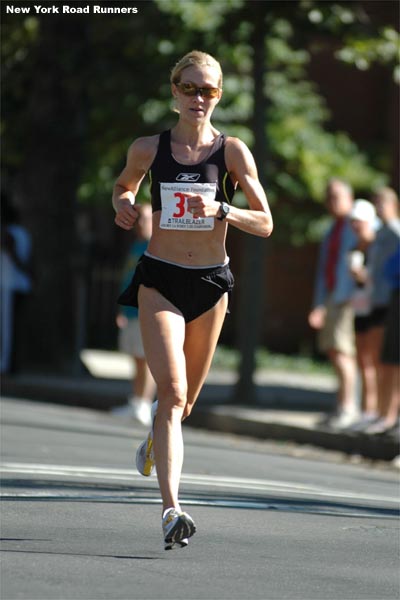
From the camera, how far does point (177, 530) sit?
606 cm

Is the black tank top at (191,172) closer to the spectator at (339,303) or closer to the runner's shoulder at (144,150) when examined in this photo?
the runner's shoulder at (144,150)

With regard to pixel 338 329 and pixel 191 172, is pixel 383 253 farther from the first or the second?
pixel 191 172

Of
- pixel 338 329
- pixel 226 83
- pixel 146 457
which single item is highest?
pixel 226 83

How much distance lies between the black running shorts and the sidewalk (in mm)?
5507

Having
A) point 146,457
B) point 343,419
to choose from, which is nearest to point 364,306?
point 343,419

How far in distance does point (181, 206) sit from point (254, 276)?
28.1ft

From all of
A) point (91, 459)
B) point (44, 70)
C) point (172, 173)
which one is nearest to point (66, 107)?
point (44, 70)

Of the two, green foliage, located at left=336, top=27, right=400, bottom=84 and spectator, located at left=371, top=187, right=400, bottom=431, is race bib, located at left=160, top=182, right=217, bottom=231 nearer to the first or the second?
spectator, located at left=371, top=187, right=400, bottom=431

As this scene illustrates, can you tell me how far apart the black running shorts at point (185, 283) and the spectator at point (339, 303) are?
20.3ft

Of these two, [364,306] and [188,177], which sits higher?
[188,177]

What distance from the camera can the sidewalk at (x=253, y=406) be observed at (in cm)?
1263

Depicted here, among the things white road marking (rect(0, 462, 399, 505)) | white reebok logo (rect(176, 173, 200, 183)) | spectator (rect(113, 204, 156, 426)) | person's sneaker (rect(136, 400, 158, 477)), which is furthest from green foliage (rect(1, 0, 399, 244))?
person's sneaker (rect(136, 400, 158, 477))

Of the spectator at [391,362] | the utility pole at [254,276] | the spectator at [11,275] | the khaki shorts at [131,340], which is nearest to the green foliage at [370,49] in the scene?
the utility pole at [254,276]

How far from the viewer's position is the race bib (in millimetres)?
6605
